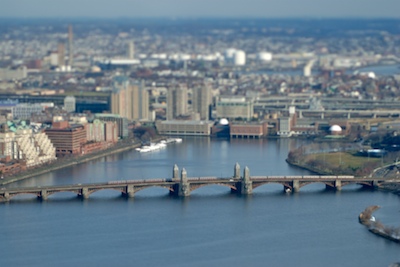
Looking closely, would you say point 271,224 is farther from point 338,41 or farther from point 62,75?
point 338,41

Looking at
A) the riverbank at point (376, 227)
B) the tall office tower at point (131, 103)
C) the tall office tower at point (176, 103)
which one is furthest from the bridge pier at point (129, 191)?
the tall office tower at point (176, 103)

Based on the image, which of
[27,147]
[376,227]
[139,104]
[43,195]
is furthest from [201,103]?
[376,227]

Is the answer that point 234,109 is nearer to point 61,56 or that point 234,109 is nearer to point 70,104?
point 70,104

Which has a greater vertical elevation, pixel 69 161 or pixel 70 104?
pixel 70 104

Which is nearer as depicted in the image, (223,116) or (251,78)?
(223,116)

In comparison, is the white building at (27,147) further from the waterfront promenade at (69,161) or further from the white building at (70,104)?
the white building at (70,104)

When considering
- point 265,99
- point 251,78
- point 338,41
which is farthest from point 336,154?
point 338,41
